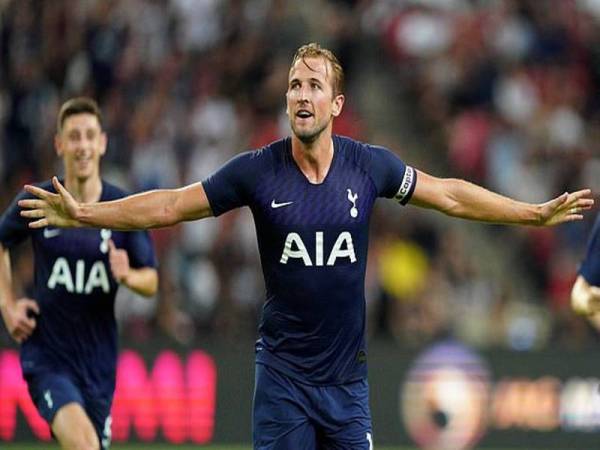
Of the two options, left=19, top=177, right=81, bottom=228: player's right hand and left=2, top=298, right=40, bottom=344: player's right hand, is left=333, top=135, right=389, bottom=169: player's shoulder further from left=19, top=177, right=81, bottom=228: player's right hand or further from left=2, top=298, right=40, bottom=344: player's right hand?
left=2, top=298, right=40, bottom=344: player's right hand

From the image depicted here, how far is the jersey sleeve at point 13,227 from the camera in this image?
9625 mm

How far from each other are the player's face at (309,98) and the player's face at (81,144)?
2261 millimetres

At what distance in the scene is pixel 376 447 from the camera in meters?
14.2

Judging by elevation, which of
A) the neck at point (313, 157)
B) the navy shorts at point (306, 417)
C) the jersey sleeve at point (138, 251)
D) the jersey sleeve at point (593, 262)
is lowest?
the navy shorts at point (306, 417)

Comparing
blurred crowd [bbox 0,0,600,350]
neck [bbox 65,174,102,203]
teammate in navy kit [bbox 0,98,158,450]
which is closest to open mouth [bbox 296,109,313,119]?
teammate in navy kit [bbox 0,98,158,450]

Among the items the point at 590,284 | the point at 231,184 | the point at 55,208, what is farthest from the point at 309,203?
the point at 590,284

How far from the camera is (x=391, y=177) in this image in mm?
7895

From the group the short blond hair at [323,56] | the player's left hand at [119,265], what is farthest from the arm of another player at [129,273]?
the short blond hair at [323,56]

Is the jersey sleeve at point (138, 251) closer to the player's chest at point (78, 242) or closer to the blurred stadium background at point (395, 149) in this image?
the player's chest at point (78, 242)

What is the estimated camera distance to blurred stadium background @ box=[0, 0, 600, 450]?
14250 mm

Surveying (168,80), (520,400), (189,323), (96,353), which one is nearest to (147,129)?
(168,80)

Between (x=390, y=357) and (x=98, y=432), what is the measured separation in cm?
532

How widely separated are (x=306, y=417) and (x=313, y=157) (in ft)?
4.35

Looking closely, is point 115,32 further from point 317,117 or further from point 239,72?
point 317,117
